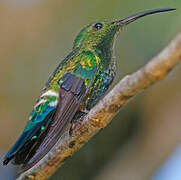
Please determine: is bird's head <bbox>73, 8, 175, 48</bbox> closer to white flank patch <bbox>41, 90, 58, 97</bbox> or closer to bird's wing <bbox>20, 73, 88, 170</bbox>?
bird's wing <bbox>20, 73, 88, 170</bbox>

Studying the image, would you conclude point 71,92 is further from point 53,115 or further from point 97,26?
point 97,26

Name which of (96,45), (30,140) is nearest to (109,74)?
(96,45)

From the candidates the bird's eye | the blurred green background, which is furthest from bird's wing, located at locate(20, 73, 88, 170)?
the blurred green background

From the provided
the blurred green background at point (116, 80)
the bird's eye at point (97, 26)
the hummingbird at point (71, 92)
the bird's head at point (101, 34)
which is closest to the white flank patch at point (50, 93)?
the hummingbird at point (71, 92)

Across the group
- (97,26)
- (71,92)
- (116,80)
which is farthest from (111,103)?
(116,80)

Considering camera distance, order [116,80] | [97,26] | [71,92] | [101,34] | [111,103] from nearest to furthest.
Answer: [111,103] < [71,92] < [101,34] < [97,26] < [116,80]

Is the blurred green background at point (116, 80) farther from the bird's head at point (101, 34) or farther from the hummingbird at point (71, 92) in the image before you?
the hummingbird at point (71, 92)

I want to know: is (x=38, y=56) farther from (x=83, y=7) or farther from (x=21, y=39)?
(x=83, y=7)
